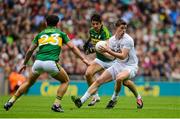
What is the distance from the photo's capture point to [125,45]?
18.2 m

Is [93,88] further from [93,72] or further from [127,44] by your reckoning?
[93,72]

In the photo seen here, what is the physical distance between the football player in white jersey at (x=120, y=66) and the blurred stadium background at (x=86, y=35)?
12.2 meters

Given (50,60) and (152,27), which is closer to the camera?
(50,60)

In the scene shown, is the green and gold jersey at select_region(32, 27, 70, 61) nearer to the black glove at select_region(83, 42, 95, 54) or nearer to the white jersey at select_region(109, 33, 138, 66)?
the white jersey at select_region(109, 33, 138, 66)

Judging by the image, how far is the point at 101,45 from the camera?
17578 mm

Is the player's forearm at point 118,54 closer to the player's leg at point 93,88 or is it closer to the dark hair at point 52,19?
the player's leg at point 93,88

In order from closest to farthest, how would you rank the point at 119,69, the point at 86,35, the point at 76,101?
the point at 76,101
the point at 119,69
the point at 86,35

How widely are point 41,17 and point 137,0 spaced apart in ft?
19.6

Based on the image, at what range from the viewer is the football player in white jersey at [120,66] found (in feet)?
59.4

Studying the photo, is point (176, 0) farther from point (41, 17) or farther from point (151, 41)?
point (41, 17)

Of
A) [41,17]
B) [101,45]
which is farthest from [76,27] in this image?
[101,45]

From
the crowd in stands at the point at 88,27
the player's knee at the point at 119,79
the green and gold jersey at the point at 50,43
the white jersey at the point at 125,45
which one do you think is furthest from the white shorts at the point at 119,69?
the crowd in stands at the point at 88,27

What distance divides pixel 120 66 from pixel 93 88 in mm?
1107

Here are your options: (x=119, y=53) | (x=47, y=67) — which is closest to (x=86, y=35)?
(x=119, y=53)
